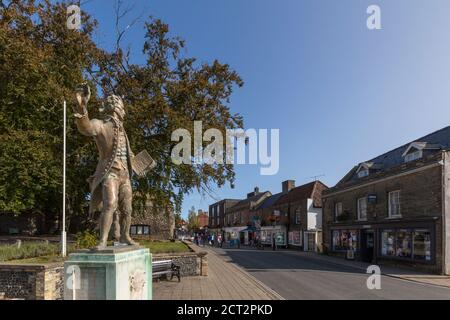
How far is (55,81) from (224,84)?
8698 mm

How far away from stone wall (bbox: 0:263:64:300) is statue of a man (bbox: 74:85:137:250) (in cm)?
453

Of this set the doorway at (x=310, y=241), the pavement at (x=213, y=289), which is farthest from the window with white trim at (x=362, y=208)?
the pavement at (x=213, y=289)

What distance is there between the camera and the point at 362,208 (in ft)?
107

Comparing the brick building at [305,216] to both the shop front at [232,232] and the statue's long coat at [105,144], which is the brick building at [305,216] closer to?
the shop front at [232,232]

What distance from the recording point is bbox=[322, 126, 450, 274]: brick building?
897 inches

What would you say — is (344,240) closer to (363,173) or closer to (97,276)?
(363,173)

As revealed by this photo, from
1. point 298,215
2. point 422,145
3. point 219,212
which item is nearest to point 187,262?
point 422,145

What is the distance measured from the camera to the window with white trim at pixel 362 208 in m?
32.0

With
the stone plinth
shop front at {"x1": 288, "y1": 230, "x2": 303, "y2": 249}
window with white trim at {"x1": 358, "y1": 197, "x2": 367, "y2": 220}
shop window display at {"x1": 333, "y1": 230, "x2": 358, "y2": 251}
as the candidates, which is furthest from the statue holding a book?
shop front at {"x1": 288, "y1": 230, "x2": 303, "y2": 249}

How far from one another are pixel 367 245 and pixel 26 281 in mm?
25219

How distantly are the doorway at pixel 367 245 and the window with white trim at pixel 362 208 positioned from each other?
3.88 feet

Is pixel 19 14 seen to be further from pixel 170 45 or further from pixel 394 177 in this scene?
pixel 394 177

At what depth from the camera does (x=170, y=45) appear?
24688mm
